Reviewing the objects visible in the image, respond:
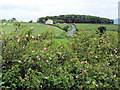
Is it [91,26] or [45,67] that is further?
A: [91,26]

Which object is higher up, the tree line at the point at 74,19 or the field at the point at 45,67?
the tree line at the point at 74,19

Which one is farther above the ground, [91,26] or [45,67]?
[91,26]

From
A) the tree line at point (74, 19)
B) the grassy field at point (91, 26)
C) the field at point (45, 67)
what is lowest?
the field at point (45, 67)

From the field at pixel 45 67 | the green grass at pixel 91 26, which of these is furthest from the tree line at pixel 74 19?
the field at pixel 45 67

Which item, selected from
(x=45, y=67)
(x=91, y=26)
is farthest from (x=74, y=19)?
(x=45, y=67)

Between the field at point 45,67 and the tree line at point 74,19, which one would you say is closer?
the field at point 45,67

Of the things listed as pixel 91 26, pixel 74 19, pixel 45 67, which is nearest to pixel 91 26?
pixel 91 26

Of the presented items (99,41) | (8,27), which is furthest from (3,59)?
(99,41)

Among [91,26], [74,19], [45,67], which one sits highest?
[74,19]

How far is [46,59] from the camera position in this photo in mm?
3482

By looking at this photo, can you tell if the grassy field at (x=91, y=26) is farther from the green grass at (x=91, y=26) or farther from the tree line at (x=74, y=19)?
the tree line at (x=74, y=19)

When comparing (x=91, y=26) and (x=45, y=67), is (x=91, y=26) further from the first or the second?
(x=45, y=67)

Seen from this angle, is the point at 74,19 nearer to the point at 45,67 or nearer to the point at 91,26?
the point at 91,26

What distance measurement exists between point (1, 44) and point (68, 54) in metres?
1.70
